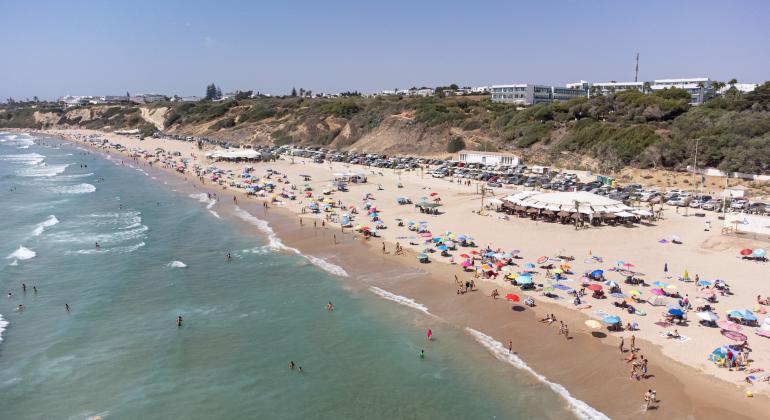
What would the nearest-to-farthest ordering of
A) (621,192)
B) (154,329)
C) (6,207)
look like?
1. (154,329)
2. (621,192)
3. (6,207)

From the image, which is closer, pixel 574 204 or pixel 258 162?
pixel 574 204

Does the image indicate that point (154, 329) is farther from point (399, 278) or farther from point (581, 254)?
point (581, 254)

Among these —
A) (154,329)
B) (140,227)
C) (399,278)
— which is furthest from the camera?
(140,227)

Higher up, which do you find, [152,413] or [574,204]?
[574,204]

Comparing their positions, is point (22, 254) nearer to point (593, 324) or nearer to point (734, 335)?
point (593, 324)

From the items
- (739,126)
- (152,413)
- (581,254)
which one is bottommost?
(152,413)

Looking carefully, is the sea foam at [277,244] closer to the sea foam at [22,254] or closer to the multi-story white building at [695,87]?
Result: the sea foam at [22,254]

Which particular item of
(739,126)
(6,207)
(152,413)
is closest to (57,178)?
(6,207)
